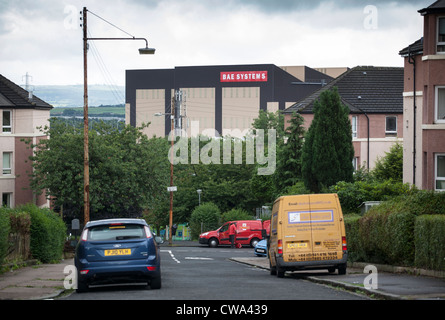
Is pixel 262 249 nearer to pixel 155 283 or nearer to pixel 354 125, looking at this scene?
pixel 155 283

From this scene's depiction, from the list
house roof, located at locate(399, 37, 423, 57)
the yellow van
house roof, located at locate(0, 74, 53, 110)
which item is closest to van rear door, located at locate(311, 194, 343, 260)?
the yellow van

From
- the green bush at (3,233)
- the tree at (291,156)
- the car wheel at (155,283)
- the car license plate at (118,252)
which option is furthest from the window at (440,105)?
the tree at (291,156)

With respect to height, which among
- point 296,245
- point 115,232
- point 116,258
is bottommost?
point 296,245

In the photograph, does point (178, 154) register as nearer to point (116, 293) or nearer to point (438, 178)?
point (438, 178)

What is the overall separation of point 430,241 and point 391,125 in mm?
44977

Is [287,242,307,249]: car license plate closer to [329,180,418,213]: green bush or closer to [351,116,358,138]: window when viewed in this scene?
[329,180,418,213]: green bush

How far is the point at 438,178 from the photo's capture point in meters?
32.9

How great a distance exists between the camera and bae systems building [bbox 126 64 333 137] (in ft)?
461

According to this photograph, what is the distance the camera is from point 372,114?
62.9 metres

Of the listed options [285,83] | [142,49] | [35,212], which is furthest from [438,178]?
[285,83]

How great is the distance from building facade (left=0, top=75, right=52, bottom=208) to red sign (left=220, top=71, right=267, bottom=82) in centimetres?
8383

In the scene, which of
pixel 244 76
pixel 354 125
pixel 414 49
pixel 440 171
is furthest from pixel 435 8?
pixel 244 76

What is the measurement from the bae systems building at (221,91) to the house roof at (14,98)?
7863 centimetres

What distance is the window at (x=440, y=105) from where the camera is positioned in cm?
3231
